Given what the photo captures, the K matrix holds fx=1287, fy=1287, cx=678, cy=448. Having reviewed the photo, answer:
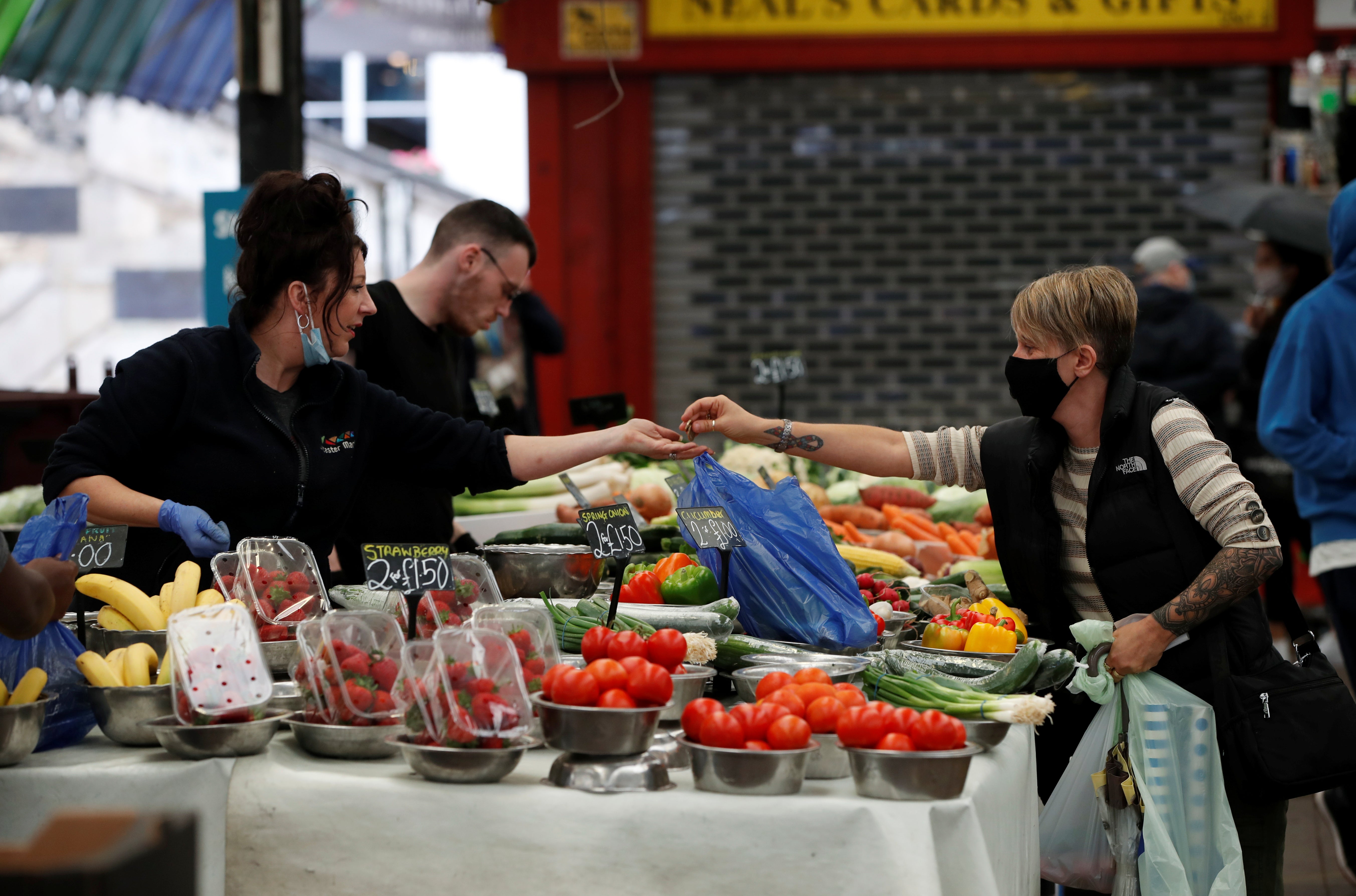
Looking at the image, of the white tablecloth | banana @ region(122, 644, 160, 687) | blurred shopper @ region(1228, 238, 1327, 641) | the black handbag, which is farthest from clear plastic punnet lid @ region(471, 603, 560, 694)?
blurred shopper @ region(1228, 238, 1327, 641)

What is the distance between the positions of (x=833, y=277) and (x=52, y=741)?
290 inches

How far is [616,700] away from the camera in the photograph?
2.08m

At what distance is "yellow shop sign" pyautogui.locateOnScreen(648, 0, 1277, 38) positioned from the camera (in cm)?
869

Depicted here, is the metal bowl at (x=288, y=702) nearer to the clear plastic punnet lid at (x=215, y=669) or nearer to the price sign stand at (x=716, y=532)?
the clear plastic punnet lid at (x=215, y=669)

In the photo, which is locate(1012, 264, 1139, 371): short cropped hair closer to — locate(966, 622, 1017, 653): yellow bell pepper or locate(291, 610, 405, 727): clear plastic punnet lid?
locate(966, 622, 1017, 653): yellow bell pepper

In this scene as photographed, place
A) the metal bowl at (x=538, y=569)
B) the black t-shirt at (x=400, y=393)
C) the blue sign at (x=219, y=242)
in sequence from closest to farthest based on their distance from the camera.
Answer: the metal bowl at (x=538, y=569), the black t-shirt at (x=400, y=393), the blue sign at (x=219, y=242)

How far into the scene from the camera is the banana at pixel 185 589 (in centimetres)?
260

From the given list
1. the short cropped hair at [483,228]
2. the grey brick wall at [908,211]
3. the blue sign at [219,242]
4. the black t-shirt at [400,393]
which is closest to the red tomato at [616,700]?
the black t-shirt at [400,393]

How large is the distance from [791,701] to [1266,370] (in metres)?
4.69

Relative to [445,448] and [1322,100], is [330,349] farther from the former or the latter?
[1322,100]

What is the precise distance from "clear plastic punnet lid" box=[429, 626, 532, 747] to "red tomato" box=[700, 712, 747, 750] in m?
0.30

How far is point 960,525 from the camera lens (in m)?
5.59

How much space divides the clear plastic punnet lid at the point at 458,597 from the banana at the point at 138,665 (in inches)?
19.0

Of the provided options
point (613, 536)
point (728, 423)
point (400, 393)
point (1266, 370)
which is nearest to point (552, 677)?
point (613, 536)
